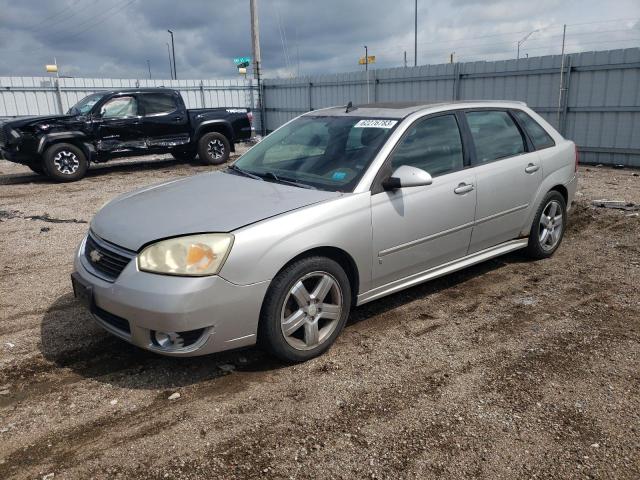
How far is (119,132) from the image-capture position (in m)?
11.8

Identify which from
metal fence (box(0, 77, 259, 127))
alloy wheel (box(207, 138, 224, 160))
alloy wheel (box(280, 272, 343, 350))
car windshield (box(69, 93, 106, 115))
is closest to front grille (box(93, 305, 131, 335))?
alloy wheel (box(280, 272, 343, 350))

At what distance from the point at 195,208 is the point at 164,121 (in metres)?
9.73

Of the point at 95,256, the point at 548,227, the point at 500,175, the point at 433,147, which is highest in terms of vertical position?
the point at 433,147

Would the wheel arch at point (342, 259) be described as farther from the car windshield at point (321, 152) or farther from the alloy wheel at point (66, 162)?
the alloy wheel at point (66, 162)

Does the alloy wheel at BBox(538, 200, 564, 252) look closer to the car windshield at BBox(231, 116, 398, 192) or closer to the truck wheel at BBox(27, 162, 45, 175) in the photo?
the car windshield at BBox(231, 116, 398, 192)

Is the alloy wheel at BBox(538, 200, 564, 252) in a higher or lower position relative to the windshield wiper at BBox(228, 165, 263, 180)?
lower

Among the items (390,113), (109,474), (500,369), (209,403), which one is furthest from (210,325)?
(390,113)

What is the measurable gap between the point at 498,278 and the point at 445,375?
200 centimetres

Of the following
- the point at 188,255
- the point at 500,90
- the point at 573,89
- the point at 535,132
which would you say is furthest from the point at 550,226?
the point at 500,90

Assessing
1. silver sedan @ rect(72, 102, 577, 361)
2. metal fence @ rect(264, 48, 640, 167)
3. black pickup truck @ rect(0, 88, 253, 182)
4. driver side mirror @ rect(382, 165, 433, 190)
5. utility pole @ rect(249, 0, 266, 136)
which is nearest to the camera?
silver sedan @ rect(72, 102, 577, 361)

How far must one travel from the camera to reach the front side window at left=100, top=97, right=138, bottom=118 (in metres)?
11.7

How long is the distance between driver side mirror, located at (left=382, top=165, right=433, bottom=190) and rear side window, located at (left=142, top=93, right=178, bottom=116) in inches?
389

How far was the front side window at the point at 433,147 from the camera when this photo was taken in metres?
3.99

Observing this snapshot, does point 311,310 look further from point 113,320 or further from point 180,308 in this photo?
point 113,320
